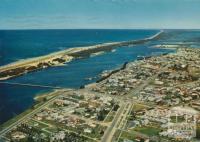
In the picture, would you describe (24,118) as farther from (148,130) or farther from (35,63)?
(35,63)

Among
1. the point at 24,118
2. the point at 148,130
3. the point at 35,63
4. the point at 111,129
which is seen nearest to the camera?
the point at 111,129

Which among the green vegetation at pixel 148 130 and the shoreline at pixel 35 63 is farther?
the shoreline at pixel 35 63

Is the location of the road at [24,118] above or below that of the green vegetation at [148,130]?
above

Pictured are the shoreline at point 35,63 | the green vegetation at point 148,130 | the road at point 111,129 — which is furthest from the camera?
the shoreline at point 35,63

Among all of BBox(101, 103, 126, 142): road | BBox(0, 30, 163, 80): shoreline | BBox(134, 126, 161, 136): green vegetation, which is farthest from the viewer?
BBox(0, 30, 163, 80): shoreline

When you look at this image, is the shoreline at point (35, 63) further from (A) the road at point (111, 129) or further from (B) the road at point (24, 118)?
(A) the road at point (111, 129)

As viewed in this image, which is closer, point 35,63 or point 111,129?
point 111,129

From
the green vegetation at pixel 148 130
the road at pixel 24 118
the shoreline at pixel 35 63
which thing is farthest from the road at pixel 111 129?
the shoreline at pixel 35 63

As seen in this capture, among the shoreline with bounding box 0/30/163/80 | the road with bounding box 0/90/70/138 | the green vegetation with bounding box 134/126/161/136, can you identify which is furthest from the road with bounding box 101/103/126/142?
the shoreline with bounding box 0/30/163/80

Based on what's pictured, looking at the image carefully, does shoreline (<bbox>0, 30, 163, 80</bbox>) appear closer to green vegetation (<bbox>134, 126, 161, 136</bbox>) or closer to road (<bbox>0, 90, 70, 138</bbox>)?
road (<bbox>0, 90, 70, 138</bbox>)

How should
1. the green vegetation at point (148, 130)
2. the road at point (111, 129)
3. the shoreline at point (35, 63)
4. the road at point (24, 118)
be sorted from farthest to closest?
the shoreline at point (35, 63)
the road at point (24, 118)
the green vegetation at point (148, 130)
the road at point (111, 129)

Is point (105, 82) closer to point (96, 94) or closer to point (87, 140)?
point (96, 94)

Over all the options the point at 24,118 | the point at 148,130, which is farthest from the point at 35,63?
the point at 148,130
